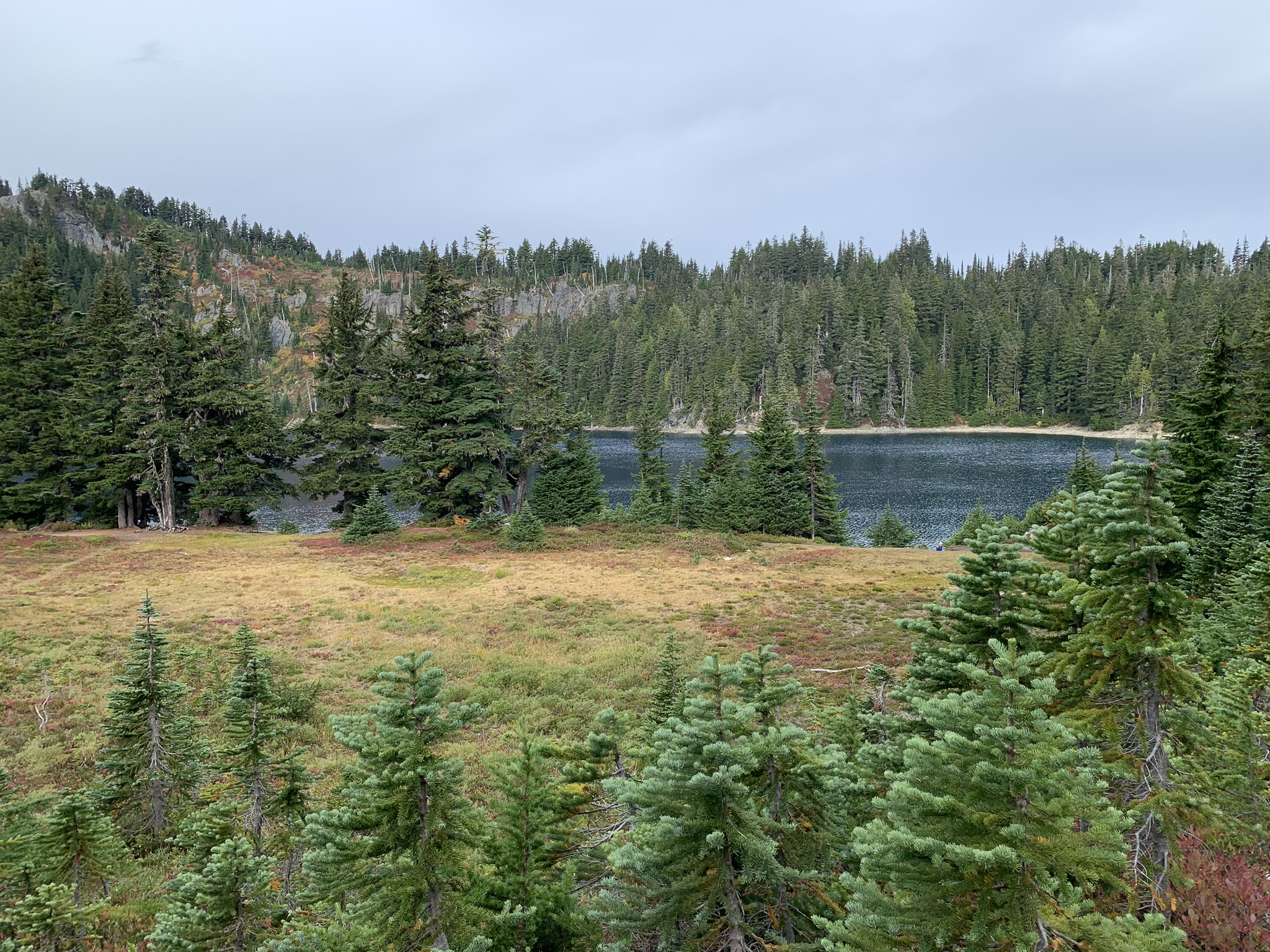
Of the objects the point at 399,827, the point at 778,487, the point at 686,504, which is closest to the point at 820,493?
the point at 778,487

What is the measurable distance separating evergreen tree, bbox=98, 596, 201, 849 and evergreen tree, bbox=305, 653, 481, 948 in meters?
5.81

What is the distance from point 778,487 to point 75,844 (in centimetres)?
4428

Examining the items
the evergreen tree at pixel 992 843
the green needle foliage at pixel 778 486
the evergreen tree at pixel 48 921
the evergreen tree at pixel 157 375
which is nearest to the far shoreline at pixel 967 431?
the green needle foliage at pixel 778 486

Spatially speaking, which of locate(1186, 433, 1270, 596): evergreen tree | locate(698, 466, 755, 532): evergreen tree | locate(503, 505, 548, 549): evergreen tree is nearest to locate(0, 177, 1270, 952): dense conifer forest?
locate(1186, 433, 1270, 596): evergreen tree

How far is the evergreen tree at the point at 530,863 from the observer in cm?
510

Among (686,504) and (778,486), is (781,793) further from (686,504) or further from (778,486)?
(686,504)

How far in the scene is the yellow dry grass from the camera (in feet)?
51.1

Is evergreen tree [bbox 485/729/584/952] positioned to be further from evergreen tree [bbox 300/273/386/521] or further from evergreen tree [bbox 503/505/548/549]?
evergreen tree [bbox 300/273/386/521]

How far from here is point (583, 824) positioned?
686 cm

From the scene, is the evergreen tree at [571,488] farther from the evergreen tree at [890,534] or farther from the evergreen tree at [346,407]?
the evergreen tree at [890,534]

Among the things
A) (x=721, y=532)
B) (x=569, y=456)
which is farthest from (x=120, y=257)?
(x=721, y=532)

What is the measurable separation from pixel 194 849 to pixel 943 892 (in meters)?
6.48

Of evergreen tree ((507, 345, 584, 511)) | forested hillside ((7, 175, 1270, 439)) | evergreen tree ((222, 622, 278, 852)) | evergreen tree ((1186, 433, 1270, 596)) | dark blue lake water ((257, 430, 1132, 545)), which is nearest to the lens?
evergreen tree ((222, 622, 278, 852))

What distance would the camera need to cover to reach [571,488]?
48281mm
